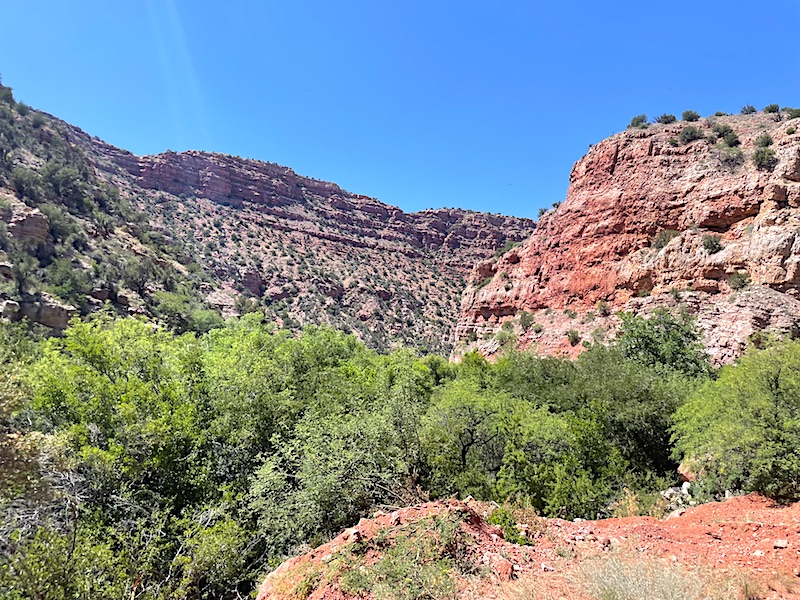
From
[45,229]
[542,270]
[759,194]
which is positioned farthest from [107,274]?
[759,194]

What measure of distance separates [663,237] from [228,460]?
28.5 metres

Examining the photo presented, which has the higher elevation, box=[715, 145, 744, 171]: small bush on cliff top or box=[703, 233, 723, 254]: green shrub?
box=[715, 145, 744, 171]: small bush on cliff top

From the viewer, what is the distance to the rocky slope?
4340mm

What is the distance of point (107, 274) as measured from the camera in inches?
1404

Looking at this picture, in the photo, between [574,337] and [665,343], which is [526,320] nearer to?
[574,337]

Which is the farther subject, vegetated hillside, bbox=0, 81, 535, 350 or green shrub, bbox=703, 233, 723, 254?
vegetated hillside, bbox=0, 81, 535, 350

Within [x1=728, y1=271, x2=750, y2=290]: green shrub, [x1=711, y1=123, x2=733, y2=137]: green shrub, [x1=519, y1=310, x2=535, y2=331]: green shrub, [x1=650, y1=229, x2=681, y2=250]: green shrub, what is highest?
[x1=711, y1=123, x2=733, y2=137]: green shrub

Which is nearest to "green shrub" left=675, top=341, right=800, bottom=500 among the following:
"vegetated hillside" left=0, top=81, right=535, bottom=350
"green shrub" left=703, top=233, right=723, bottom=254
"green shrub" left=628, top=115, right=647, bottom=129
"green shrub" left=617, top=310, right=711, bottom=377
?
"green shrub" left=617, top=310, right=711, bottom=377

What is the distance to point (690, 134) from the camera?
30250 millimetres

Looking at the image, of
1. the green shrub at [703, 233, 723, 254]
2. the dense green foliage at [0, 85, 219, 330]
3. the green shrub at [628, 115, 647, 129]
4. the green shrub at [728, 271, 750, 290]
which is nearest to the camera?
the green shrub at [728, 271, 750, 290]

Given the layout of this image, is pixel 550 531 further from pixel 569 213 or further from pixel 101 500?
pixel 569 213

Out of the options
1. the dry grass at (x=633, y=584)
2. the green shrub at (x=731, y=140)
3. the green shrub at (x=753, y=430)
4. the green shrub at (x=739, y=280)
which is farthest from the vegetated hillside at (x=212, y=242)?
the green shrub at (x=731, y=140)

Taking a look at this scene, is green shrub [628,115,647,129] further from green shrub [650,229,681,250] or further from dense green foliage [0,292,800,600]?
dense green foliage [0,292,800,600]

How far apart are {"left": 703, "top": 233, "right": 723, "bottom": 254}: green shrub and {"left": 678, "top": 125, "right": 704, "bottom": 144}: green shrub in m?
9.29
